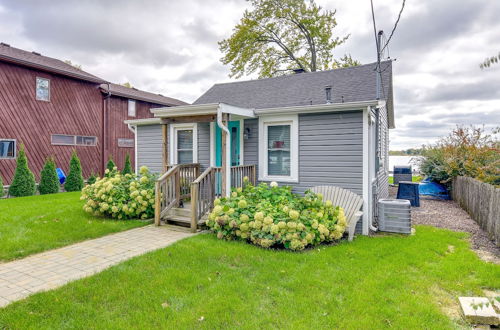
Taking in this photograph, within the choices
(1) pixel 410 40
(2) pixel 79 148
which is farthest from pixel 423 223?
(2) pixel 79 148

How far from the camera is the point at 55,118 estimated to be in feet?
40.3

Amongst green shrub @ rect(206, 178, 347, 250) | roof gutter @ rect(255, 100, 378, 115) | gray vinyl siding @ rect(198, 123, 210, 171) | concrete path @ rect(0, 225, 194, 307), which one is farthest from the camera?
gray vinyl siding @ rect(198, 123, 210, 171)

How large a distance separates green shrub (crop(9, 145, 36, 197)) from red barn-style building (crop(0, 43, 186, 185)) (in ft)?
3.71

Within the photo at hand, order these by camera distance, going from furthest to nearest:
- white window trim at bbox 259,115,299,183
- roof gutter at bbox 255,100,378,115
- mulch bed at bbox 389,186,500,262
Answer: white window trim at bbox 259,115,299,183 < roof gutter at bbox 255,100,378,115 < mulch bed at bbox 389,186,500,262

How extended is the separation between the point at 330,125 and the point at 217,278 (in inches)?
152

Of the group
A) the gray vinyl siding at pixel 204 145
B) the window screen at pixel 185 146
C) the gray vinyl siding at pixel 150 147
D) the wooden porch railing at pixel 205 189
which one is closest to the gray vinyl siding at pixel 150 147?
the gray vinyl siding at pixel 150 147

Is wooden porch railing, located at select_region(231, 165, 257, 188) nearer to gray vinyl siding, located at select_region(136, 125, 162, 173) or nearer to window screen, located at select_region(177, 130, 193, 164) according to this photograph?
window screen, located at select_region(177, 130, 193, 164)

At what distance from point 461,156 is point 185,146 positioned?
357 inches

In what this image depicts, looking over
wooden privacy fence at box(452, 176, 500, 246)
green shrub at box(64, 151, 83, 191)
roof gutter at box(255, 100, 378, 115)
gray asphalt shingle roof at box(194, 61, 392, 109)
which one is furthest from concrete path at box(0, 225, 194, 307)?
green shrub at box(64, 151, 83, 191)

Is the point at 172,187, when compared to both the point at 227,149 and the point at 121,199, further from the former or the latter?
the point at 227,149

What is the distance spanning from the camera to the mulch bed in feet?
15.9

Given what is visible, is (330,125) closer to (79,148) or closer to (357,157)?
(357,157)

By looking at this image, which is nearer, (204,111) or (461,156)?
(204,111)

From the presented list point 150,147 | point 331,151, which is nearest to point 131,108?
point 150,147
